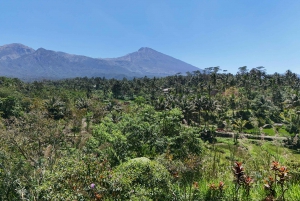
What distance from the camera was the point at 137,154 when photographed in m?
12.4

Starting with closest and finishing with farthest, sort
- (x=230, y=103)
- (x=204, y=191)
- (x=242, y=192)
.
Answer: (x=242, y=192) < (x=204, y=191) < (x=230, y=103)

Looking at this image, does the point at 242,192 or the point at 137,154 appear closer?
the point at 242,192

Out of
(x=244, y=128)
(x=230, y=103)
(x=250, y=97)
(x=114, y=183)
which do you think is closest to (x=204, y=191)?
(x=114, y=183)

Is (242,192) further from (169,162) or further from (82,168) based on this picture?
(82,168)

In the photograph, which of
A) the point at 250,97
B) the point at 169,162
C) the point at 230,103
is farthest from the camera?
the point at 250,97

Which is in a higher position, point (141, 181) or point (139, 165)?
point (139, 165)

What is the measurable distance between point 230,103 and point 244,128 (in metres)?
8.13

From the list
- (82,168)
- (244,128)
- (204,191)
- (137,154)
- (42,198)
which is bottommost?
(244,128)

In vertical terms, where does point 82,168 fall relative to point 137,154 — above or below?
above

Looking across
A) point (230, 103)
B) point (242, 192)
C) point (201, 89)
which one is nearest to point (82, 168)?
point (242, 192)

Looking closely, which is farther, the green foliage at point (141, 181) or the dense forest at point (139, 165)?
the green foliage at point (141, 181)

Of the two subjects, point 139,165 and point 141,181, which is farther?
point 139,165

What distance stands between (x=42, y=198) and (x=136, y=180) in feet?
8.24

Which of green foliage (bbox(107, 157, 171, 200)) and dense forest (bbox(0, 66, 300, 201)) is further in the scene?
green foliage (bbox(107, 157, 171, 200))
